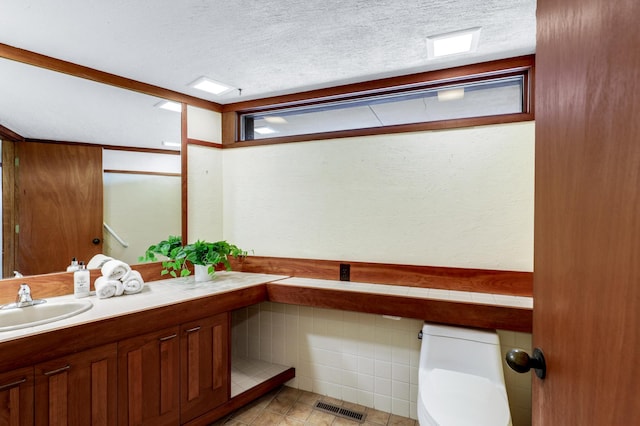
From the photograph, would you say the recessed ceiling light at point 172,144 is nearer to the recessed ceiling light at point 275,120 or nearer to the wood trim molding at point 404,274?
the recessed ceiling light at point 275,120

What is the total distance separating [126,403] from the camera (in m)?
1.73

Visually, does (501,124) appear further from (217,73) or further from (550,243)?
(217,73)

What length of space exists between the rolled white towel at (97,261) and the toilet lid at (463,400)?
2.17 metres

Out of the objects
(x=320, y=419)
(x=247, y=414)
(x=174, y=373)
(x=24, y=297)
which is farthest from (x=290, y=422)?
(x=24, y=297)

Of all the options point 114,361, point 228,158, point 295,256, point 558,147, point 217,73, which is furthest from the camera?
point 228,158

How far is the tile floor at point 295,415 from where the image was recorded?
7.39 ft

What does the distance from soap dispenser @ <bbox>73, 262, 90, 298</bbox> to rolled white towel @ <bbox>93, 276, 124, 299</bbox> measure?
6 cm

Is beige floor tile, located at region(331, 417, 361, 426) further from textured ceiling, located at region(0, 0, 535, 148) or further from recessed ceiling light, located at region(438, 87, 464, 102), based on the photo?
textured ceiling, located at region(0, 0, 535, 148)

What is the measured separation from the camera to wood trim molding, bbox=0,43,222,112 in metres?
1.97

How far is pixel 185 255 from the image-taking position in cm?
256

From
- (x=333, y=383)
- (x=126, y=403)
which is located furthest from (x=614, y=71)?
(x=333, y=383)

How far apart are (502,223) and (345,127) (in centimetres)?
135

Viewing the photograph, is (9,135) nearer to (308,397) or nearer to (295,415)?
(295,415)

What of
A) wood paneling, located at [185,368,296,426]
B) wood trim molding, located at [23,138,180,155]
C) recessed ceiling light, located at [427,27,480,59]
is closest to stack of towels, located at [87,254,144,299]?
wood trim molding, located at [23,138,180,155]
